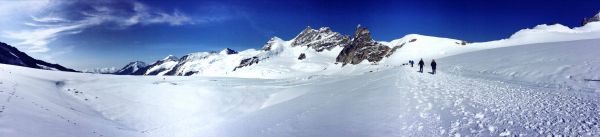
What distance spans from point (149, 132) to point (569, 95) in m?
22.5

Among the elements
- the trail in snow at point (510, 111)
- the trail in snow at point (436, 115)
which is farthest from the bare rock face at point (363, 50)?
the trail in snow at point (510, 111)

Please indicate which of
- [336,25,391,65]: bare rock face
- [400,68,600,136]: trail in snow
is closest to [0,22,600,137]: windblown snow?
[400,68,600,136]: trail in snow

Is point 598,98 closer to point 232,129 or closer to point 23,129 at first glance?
point 232,129

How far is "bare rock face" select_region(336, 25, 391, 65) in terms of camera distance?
150 meters

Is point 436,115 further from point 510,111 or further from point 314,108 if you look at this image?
point 314,108

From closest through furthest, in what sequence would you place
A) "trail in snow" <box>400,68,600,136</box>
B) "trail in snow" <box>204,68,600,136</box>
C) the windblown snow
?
1. "trail in snow" <box>400,68,600,136</box>
2. "trail in snow" <box>204,68,600,136</box>
3. the windblown snow

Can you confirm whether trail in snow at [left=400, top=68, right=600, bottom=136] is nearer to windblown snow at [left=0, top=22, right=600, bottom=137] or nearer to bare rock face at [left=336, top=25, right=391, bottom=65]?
windblown snow at [left=0, top=22, right=600, bottom=137]

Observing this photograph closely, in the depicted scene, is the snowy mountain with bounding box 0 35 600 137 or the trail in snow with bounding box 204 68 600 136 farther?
the snowy mountain with bounding box 0 35 600 137

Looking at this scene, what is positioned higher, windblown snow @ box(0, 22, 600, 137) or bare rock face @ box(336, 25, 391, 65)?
bare rock face @ box(336, 25, 391, 65)

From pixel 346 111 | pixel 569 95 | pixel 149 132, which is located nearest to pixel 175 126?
pixel 149 132

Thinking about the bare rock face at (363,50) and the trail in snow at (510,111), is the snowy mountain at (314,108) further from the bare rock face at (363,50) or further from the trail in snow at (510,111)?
the bare rock face at (363,50)

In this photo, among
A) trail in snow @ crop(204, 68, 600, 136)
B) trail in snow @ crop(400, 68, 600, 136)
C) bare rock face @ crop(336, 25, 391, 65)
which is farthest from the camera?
bare rock face @ crop(336, 25, 391, 65)

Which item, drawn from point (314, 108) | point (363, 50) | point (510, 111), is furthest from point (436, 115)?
point (363, 50)

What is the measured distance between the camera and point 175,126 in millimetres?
28375
